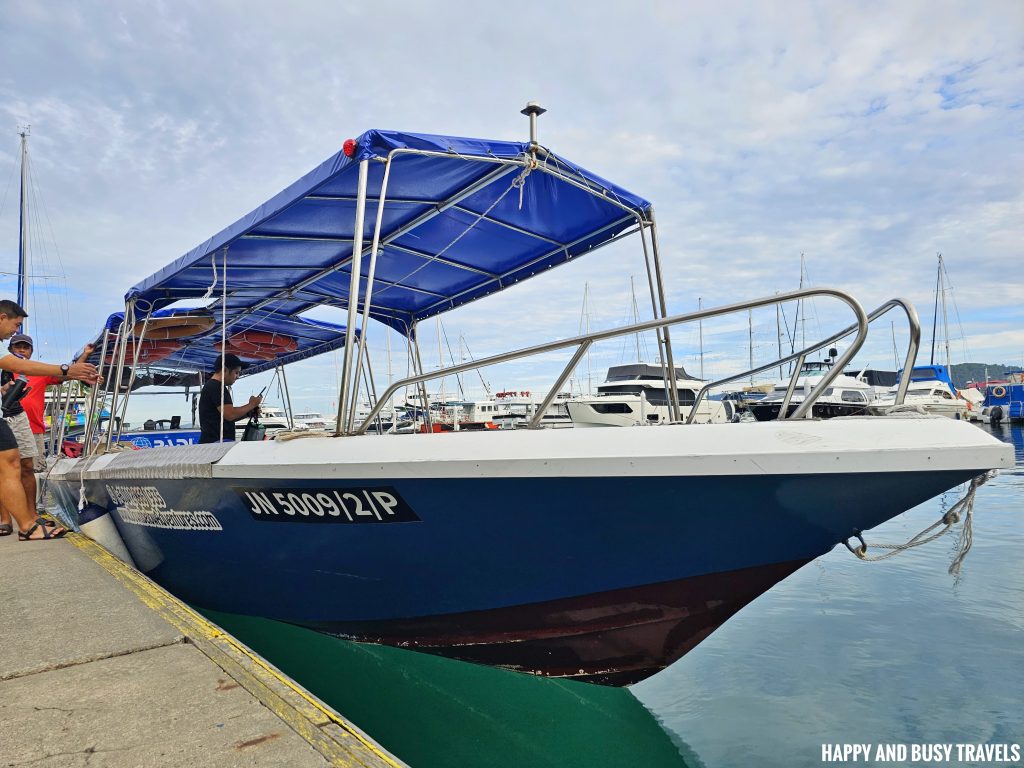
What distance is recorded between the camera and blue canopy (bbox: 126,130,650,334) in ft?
11.8

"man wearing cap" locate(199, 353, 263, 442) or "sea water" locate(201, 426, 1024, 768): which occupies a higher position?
"man wearing cap" locate(199, 353, 263, 442)

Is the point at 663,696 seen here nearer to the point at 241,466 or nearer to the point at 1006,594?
the point at 241,466

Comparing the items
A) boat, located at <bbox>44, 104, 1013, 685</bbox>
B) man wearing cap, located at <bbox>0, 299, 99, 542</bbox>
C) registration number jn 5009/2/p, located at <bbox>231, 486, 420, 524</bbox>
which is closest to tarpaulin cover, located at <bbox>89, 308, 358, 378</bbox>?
man wearing cap, located at <bbox>0, 299, 99, 542</bbox>

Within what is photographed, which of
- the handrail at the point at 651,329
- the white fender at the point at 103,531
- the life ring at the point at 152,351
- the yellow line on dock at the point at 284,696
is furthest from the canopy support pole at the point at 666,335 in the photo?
the life ring at the point at 152,351

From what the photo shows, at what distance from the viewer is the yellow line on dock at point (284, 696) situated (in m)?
1.84

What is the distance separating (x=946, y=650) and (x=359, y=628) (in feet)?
12.5

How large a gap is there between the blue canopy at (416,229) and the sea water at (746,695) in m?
2.72

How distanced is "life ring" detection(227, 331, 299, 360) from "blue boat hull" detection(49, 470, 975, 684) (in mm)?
3684

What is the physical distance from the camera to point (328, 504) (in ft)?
9.91

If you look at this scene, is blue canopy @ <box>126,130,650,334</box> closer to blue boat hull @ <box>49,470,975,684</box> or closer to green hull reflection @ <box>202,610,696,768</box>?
blue boat hull @ <box>49,470,975,684</box>

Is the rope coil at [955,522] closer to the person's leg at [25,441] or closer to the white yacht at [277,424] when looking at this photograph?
the white yacht at [277,424]

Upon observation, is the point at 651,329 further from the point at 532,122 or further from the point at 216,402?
the point at 216,402

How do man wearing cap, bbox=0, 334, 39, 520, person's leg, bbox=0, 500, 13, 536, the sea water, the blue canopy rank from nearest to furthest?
1. the sea water
2. the blue canopy
3. man wearing cap, bbox=0, 334, 39, 520
4. person's leg, bbox=0, 500, 13, 536

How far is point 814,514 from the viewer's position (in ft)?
7.89
